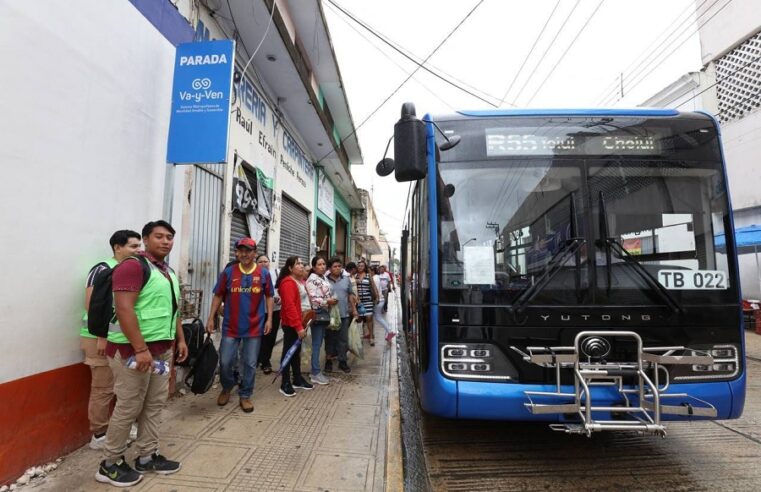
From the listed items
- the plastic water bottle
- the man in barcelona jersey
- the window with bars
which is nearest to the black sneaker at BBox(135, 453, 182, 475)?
the plastic water bottle

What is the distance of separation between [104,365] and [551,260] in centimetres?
363

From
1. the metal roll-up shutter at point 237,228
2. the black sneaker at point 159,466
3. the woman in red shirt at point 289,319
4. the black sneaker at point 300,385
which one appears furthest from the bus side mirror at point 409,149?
the metal roll-up shutter at point 237,228

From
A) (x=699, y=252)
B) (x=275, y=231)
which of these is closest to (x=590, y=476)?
(x=699, y=252)

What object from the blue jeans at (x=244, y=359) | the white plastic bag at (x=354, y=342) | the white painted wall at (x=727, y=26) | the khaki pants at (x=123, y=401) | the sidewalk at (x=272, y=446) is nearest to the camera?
the khaki pants at (x=123, y=401)

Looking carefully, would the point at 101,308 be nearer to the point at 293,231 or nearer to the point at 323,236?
the point at 293,231

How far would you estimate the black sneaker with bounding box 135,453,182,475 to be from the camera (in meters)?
2.92

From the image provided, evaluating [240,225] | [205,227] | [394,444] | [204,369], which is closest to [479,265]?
[394,444]

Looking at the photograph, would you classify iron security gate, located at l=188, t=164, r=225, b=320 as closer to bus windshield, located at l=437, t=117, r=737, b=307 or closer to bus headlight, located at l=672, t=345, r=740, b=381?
bus windshield, located at l=437, t=117, r=737, b=307

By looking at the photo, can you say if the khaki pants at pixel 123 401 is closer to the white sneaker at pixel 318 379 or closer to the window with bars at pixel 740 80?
the white sneaker at pixel 318 379

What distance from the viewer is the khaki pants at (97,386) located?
3170mm

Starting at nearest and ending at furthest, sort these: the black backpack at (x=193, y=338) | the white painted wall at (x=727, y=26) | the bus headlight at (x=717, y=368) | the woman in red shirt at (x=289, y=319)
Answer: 1. the bus headlight at (x=717, y=368)
2. the black backpack at (x=193, y=338)
3. the woman in red shirt at (x=289, y=319)
4. the white painted wall at (x=727, y=26)

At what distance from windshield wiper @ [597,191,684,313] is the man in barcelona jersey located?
333cm

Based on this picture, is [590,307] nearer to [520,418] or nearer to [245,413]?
[520,418]

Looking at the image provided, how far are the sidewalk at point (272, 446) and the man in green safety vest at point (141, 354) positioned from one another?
14 cm
